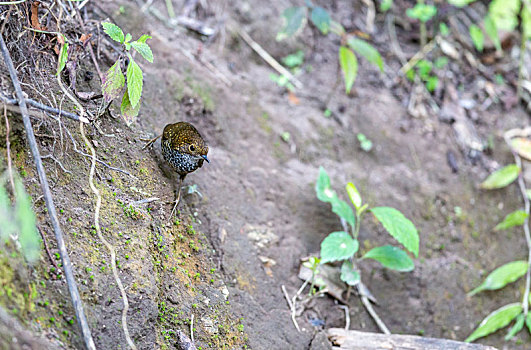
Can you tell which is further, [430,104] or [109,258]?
[430,104]

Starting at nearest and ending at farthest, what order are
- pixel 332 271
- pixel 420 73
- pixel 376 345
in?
pixel 376 345, pixel 332 271, pixel 420 73

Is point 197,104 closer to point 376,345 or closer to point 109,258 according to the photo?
point 109,258

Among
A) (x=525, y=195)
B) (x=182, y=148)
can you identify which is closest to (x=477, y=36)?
(x=525, y=195)

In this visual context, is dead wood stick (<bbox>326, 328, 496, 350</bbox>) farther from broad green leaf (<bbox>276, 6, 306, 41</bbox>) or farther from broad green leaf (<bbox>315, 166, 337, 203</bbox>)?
broad green leaf (<bbox>276, 6, 306, 41</bbox>)

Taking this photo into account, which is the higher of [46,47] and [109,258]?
[46,47]

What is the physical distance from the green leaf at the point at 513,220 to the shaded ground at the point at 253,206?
0.11m

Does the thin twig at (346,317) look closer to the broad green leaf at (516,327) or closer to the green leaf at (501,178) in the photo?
the broad green leaf at (516,327)

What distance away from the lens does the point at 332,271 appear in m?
3.55

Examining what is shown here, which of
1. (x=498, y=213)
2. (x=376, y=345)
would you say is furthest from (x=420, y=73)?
(x=376, y=345)

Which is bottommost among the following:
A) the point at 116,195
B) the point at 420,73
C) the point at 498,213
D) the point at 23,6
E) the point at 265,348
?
the point at 498,213

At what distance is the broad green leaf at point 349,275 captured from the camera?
343 centimetres

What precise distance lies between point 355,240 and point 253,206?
2.63 feet

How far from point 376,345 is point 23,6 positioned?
9.38ft

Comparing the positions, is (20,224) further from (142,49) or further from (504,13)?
(504,13)
